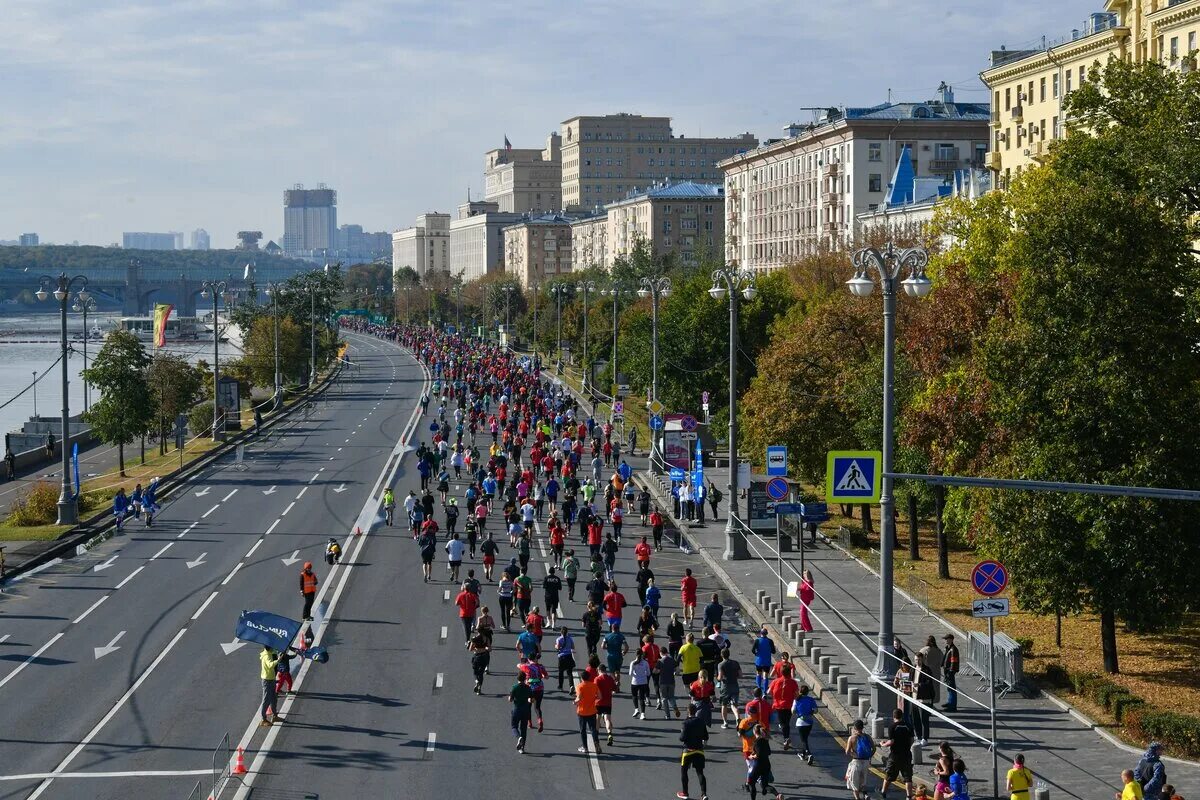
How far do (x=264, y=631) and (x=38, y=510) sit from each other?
25100mm

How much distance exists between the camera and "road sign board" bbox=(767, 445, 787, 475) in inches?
1455

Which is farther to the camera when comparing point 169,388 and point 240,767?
point 169,388

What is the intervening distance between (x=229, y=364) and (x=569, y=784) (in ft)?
285

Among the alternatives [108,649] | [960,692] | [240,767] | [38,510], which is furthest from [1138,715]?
[38,510]

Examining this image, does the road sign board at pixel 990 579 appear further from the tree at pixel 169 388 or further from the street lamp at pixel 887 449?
the tree at pixel 169 388

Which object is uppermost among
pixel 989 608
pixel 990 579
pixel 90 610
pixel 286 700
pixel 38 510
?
pixel 990 579

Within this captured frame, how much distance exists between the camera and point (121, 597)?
32812 mm

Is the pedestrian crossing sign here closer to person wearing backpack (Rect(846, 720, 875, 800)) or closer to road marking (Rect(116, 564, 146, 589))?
person wearing backpack (Rect(846, 720, 875, 800))

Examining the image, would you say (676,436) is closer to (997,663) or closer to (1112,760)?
(997,663)

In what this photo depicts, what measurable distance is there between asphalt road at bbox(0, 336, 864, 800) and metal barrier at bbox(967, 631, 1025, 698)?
3.61 meters

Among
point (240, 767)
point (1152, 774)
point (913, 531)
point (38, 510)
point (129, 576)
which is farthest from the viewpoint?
point (38, 510)

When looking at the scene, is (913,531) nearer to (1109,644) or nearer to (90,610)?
(1109,644)

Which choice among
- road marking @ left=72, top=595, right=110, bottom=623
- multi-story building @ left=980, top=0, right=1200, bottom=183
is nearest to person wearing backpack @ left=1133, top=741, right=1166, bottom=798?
road marking @ left=72, top=595, right=110, bottom=623

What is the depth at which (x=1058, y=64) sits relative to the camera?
7156 centimetres
